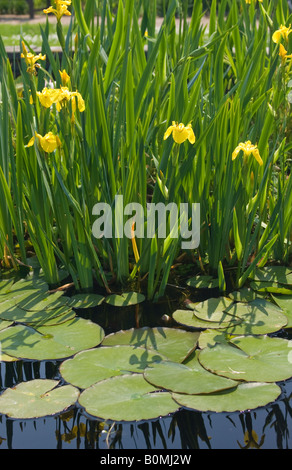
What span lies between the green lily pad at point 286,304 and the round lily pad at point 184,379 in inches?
13.0

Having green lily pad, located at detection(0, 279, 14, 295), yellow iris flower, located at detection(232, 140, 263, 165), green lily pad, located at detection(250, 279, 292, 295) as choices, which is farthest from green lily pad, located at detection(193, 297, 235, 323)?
green lily pad, located at detection(0, 279, 14, 295)

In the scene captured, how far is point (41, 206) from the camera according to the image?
5.59 ft

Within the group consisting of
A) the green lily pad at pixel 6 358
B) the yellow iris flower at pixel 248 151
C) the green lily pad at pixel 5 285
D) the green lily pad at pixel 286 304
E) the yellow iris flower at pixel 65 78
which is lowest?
the green lily pad at pixel 286 304

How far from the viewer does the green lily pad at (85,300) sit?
5.41 ft

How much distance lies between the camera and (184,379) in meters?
1.31

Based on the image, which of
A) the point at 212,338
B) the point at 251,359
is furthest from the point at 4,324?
the point at 251,359

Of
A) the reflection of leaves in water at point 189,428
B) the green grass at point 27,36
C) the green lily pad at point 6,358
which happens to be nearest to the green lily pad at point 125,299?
the green lily pad at point 6,358

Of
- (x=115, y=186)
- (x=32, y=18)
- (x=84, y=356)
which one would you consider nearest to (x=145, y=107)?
(x=115, y=186)

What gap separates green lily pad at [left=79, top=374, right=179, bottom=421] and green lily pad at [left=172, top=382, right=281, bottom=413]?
0.04m

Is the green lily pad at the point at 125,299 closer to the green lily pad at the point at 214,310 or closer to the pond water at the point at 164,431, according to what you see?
the green lily pad at the point at 214,310

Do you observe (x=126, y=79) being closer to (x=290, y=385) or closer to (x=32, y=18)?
(x=290, y=385)

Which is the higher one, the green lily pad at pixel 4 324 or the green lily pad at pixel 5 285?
the green lily pad at pixel 4 324

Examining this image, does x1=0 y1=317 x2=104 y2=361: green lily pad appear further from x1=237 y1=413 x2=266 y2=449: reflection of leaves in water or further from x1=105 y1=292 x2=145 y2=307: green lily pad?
x1=237 y1=413 x2=266 y2=449: reflection of leaves in water
